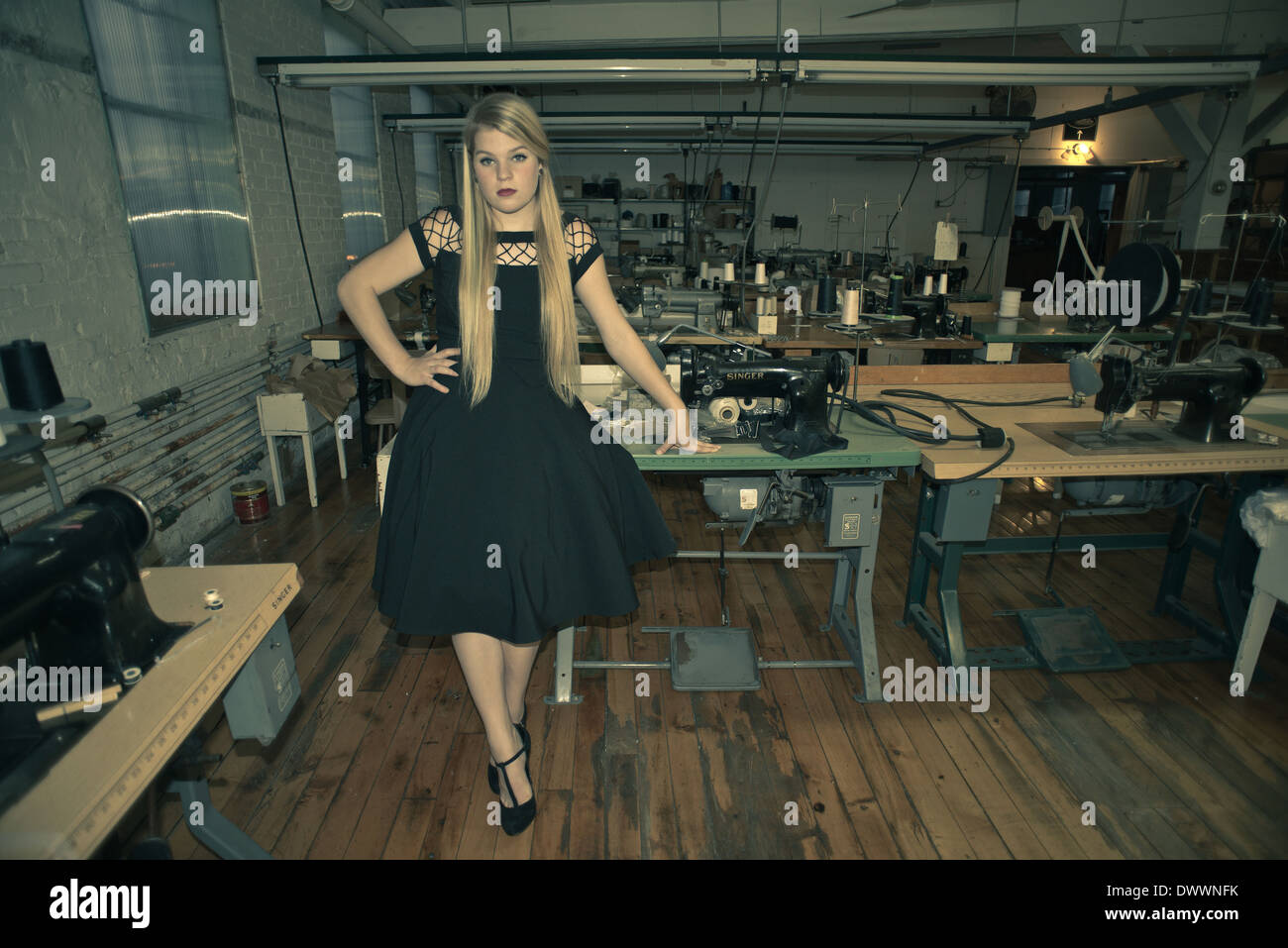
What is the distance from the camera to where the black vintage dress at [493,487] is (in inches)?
61.6

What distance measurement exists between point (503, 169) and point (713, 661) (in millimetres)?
1798

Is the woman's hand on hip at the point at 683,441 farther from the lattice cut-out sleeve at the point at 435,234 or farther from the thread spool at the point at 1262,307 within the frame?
the thread spool at the point at 1262,307

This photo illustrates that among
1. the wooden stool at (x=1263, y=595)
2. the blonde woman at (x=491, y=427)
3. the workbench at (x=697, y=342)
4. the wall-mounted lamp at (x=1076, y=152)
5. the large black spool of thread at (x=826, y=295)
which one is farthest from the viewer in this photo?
the wall-mounted lamp at (x=1076, y=152)

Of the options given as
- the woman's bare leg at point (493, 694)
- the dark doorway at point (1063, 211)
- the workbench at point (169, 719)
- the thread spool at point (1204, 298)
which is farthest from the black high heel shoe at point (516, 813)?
the dark doorway at point (1063, 211)

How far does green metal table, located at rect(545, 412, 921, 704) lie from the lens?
2062 millimetres

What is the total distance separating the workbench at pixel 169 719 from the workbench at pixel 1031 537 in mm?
1769

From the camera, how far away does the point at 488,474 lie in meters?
1.56

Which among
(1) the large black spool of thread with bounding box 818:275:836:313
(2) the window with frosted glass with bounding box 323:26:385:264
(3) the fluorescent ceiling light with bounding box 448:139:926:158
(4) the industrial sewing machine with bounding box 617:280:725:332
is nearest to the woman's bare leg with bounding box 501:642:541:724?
(4) the industrial sewing machine with bounding box 617:280:725:332

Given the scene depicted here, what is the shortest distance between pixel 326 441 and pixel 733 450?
3958 mm

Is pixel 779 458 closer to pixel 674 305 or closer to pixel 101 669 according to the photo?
pixel 101 669

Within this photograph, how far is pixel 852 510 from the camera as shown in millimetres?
2256

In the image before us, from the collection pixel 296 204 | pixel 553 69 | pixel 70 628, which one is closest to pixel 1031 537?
pixel 553 69
